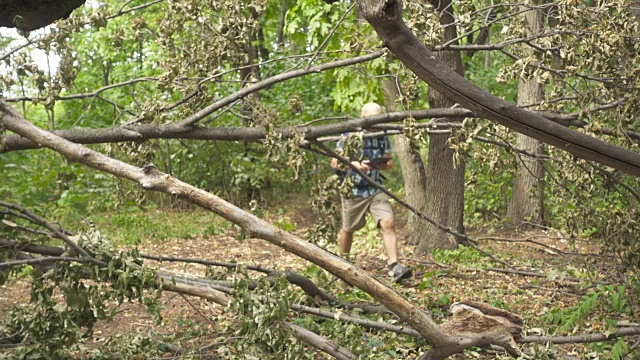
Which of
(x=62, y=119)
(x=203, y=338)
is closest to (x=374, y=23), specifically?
(x=203, y=338)

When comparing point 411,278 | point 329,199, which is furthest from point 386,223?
point 329,199

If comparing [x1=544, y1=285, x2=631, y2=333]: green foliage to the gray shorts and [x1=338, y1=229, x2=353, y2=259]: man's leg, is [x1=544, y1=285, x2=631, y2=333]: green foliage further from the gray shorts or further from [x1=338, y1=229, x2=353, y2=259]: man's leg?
[x1=338, y1=229, x2=353, y2=259]: man's leg

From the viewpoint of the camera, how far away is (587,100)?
5785mm

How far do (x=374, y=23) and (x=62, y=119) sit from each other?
49.4 ft

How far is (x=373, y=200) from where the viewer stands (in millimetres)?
8258

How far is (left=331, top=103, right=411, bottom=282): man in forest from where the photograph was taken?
789 centimetres

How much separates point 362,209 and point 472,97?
5.18 metres

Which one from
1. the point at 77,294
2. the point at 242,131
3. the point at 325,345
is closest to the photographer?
the point at 77,294

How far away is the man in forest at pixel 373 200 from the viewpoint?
7.89 m

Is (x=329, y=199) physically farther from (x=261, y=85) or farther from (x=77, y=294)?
(x=77, y=294)

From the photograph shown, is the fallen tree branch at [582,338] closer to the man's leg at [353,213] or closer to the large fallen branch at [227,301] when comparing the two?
the large fallen branch at [227,301]

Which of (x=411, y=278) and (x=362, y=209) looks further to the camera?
(x=362, y=209)

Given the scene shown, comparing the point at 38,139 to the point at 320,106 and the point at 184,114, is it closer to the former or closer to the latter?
the point at 184,114

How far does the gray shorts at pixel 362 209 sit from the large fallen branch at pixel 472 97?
480cm
